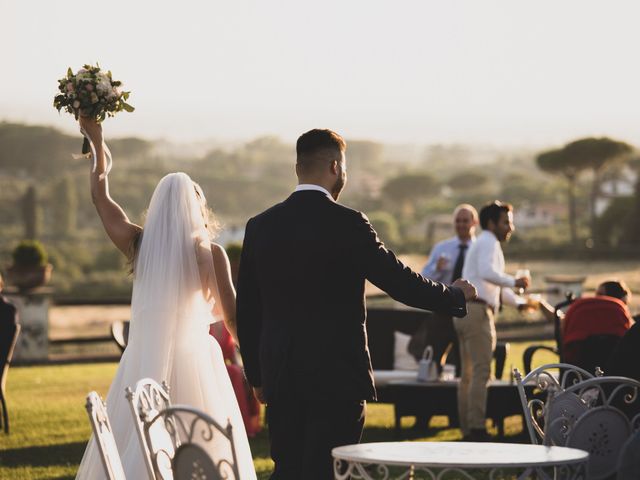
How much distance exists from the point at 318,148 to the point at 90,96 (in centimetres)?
173

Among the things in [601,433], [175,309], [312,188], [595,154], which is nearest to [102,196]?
[175,309]

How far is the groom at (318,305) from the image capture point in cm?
440

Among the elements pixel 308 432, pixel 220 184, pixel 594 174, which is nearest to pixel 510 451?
pixel 308 432

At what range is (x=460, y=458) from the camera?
3893 mm

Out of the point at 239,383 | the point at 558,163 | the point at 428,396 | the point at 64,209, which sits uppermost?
the point at 558,163

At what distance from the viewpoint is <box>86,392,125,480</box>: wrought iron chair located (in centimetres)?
398

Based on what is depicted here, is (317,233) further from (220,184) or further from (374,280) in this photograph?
(220,184)

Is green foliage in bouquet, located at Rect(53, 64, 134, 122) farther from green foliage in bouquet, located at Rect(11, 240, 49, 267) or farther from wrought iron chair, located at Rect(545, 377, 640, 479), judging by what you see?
green foliage in bouquet, located at Rect(11, 240, 49, 267)

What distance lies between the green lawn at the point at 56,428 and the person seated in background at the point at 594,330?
1974mm

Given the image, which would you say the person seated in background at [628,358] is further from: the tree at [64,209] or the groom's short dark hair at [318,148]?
the tree at [64,209]

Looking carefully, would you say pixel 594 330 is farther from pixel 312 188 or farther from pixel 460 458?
pixel 460 458

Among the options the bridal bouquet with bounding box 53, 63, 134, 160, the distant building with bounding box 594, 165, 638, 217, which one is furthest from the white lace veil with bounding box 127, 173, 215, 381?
the distant building with bounding box 594, 165, 638, 217

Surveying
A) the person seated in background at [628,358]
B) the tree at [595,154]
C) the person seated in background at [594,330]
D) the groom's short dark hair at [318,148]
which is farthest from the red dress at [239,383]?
the tree at [595,154]

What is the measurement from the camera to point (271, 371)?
4488 millimetres
